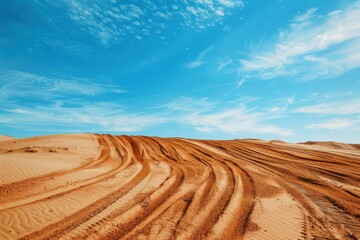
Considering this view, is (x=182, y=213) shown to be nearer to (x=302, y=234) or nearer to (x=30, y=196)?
(x=302, y=234)

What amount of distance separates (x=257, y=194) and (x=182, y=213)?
9.68 feet

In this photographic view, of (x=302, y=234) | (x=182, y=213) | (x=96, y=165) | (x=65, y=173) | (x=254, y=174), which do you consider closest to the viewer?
(x=302, y=234)

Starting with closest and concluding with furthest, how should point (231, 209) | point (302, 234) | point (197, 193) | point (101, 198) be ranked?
point (302, 234)
point (231, 209)
point (101, 198)
point (197, 193)

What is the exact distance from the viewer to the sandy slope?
5207 mm

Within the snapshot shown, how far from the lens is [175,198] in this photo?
718 centimetres

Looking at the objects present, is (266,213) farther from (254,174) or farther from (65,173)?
(65,173)

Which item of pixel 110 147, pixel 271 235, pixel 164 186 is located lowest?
pixel 271 235

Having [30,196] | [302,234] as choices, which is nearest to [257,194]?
[302,234]

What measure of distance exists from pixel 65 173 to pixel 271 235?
7.56 meters

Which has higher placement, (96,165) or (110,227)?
(96,165)

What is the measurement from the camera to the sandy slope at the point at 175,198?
205 inches

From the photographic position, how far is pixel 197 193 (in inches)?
304

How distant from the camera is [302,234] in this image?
5.20 m

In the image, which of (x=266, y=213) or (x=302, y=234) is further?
(x=266, y=213)
